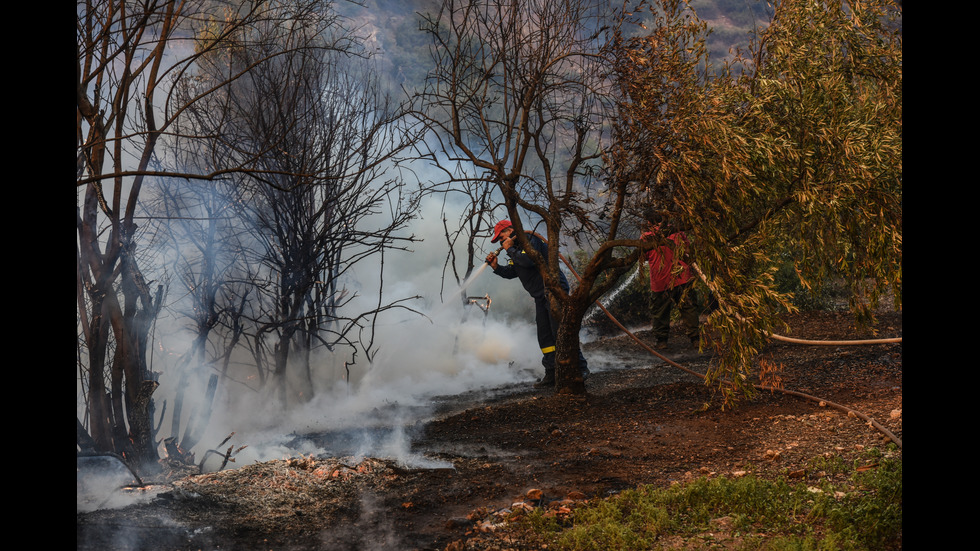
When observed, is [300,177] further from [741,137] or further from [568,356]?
[741,137]

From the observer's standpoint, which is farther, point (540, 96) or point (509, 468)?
point (540, 96)

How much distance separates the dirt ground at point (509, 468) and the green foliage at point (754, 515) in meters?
0.27

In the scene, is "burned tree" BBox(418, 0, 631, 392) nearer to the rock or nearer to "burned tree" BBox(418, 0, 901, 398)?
"burned tree" BBox(418, 0, 901, 398)

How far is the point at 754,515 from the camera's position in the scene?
145 inches

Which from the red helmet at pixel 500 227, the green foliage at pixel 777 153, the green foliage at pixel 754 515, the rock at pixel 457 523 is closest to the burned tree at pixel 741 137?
the green foliage at pixel 777 153

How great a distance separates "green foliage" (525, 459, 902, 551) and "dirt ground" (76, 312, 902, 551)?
10.8 inches

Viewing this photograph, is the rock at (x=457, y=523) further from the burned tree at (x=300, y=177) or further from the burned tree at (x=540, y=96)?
the burned tree at (x=300, y=177)

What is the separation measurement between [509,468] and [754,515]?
6.35 ft

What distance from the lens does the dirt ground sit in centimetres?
379

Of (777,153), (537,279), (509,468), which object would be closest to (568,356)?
(537,279)

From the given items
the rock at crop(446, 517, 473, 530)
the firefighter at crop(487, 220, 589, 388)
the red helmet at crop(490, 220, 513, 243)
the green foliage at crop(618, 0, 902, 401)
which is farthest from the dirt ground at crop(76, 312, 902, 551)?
the red helmet at crop(490, 220, 513, 243)

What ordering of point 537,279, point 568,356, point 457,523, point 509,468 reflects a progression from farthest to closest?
point 537,279, point 568,356, point 509,468, point 457,523

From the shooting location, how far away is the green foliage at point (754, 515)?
335cm
